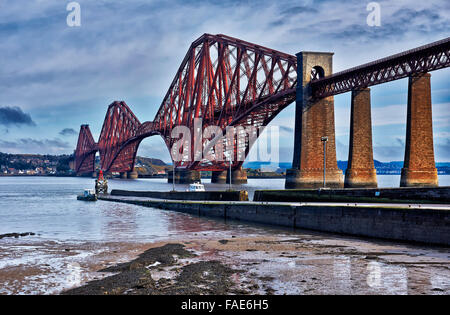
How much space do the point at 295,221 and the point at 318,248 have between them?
23.8ft

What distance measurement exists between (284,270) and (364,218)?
8.64 metres

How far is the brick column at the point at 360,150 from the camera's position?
4838 cm

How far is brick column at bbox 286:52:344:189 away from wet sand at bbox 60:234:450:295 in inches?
1246

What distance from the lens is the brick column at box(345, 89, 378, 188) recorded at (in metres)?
48.4

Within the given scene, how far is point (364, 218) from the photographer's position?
2342 centimetres

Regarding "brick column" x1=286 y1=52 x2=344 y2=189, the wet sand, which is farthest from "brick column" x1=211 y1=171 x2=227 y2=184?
the wet sand

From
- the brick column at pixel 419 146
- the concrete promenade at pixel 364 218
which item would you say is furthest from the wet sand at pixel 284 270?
the brick column at pixel 419 146

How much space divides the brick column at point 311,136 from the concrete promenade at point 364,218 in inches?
813

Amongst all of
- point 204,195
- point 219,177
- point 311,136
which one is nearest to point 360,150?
point 311,136

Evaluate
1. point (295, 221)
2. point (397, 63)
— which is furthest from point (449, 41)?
point (295, 221)

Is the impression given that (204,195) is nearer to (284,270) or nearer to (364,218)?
(364,218)

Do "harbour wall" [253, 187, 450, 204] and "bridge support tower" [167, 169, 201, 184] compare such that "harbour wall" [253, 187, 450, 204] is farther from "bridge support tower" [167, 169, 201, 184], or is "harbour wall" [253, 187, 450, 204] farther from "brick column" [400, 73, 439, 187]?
"bridge support tower" [167, 169, 201, 184]

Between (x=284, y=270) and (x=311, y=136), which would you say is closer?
(x=284, y=270)

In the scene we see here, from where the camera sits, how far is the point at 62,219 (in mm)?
39469
